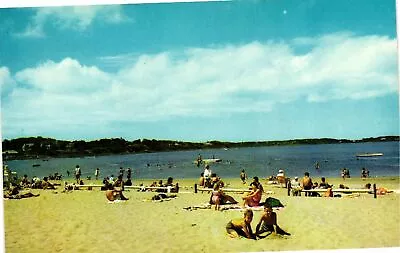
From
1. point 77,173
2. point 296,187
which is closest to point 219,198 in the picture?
point 296,187

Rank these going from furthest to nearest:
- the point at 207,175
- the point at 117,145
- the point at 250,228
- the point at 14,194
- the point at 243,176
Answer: the point at 207,175 → the point at 243,176 → the point at 117,145 → the point at 14,194 → the point at 250,228

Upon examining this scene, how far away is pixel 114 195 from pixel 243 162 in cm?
128

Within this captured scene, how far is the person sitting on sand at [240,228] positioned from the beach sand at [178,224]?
0.05 m

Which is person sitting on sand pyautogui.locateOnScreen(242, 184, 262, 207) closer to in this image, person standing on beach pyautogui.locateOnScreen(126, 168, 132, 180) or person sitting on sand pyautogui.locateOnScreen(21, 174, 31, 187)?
person standing on beach pyautogui.locateOnScreen(126, 168, 132, 180)

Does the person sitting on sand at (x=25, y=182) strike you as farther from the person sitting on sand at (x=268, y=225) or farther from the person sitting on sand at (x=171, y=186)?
the person sitting on sand at (x=268, y=225)

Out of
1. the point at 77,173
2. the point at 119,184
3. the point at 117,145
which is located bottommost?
the point at 119,184

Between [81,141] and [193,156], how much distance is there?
1067mm

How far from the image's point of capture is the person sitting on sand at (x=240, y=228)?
5391 mm

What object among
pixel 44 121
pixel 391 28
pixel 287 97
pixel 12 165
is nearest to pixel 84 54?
pixel 44 121

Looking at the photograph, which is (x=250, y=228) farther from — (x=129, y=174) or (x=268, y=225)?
(x=129, y=174)

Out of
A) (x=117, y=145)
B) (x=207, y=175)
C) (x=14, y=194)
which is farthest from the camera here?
(x=207, y=175)

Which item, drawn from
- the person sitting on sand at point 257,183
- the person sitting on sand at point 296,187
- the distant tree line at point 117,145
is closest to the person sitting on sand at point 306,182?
the person sitting on sand at point 296,187

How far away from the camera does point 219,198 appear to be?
5.66m

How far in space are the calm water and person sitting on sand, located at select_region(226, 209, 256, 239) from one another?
47 cm
